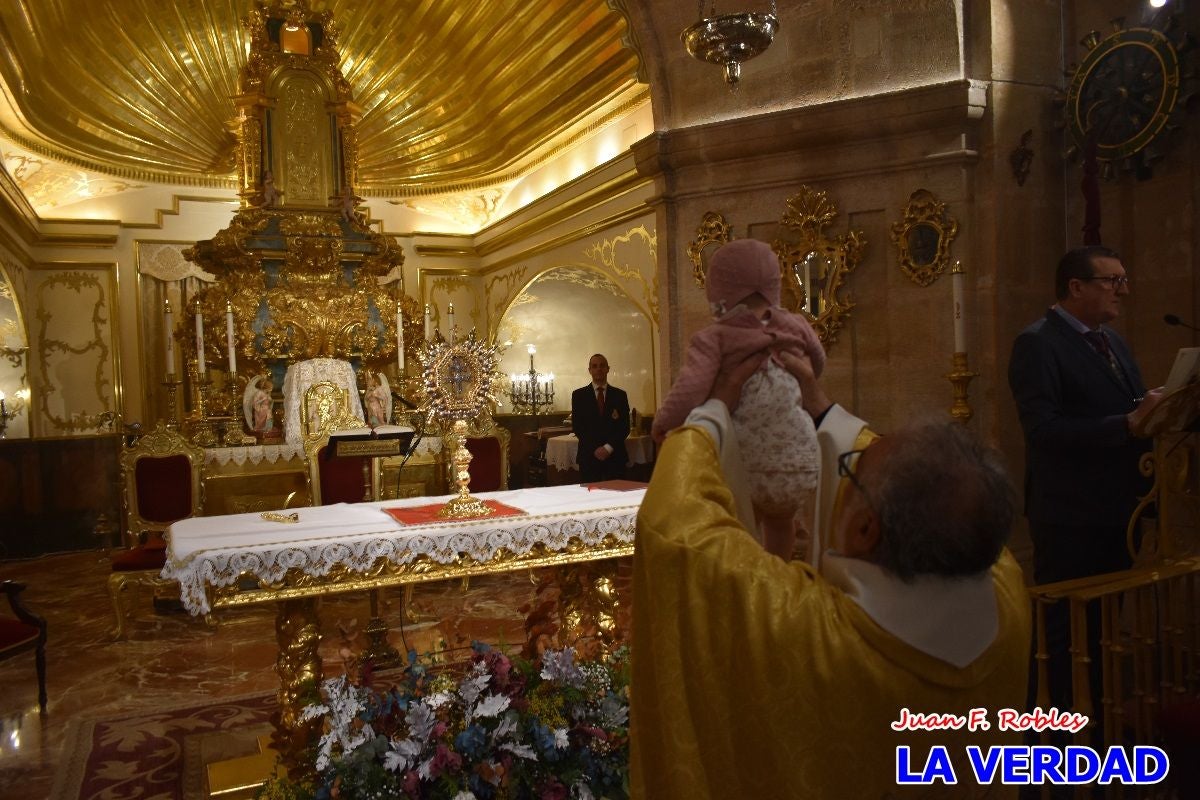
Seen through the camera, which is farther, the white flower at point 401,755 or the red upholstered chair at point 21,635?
the red upholstered chair at point 21,635

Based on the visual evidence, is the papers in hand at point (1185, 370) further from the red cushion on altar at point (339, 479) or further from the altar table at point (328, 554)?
the red cushion on altar at point (339, 479)

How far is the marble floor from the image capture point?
4074mm

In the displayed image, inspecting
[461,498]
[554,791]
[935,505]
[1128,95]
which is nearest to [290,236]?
[461,498]

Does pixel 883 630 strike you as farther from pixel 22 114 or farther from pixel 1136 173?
pixel 22 114

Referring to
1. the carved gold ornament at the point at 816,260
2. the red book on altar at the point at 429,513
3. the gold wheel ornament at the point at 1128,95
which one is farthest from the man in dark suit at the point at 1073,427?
the carved gold ornament at the point at 816,260

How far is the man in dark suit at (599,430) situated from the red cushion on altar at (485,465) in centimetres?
69

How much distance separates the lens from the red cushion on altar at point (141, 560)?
5.68 meters

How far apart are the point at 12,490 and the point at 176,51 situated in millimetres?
5648

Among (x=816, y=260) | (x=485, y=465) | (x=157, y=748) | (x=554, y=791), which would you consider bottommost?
(x=157, y=748)

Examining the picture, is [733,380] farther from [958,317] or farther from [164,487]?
[164,487]

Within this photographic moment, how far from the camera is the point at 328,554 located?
3.47m

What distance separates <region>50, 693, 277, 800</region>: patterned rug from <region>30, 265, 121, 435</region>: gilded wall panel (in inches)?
301

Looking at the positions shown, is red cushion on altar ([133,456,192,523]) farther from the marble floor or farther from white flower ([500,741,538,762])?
white flower ([500,741,538,762])

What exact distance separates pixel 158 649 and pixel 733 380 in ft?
16.1
